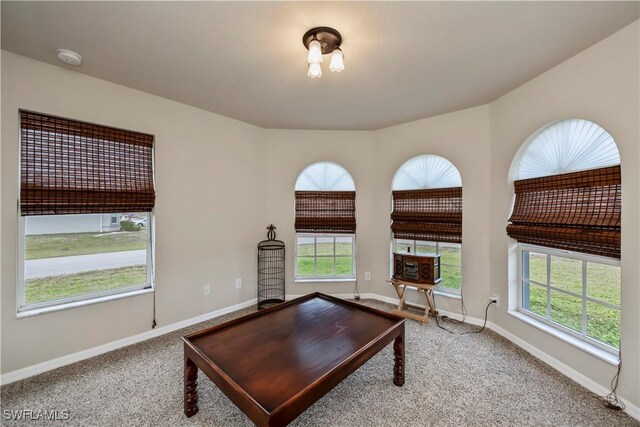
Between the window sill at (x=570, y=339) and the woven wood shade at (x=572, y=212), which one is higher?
the woven wood shade at (x=572, y=212)

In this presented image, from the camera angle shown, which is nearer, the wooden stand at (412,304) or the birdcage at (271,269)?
the wooden stand at (412,304)

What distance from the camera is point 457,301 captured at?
3.16 meters

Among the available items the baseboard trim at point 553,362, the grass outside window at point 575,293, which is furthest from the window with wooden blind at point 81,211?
the grass outside window at point 575,293

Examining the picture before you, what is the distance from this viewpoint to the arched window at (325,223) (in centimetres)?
383

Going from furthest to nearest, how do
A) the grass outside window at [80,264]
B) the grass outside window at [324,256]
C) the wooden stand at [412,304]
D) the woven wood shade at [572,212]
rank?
the grass outside window at [324,256]
the wooden stand at [412,304]
the grass outside window at [80,264]
the woven wood shade at [572,212]

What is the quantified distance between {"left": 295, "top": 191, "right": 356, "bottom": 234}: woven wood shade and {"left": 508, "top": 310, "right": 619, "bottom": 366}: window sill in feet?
7.00

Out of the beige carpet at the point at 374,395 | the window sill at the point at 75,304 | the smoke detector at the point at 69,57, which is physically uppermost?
the smoke detector at the point at 69,57

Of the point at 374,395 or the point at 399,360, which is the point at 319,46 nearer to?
the point at 399,360

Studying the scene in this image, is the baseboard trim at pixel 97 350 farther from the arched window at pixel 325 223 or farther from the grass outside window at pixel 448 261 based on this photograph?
the grass outside window at pixel 448 261

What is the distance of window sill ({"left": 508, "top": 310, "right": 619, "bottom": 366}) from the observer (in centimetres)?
190

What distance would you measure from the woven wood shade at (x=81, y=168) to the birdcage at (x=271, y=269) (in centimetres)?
157

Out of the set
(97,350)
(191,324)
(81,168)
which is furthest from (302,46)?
(97,350)

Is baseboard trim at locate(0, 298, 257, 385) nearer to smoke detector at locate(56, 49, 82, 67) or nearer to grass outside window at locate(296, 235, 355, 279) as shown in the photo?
grass outside window at locate(296, 235, 355, 279)

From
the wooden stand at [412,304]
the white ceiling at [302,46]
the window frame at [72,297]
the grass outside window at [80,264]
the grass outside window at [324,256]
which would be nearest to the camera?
the white ceiling at [302,46]
